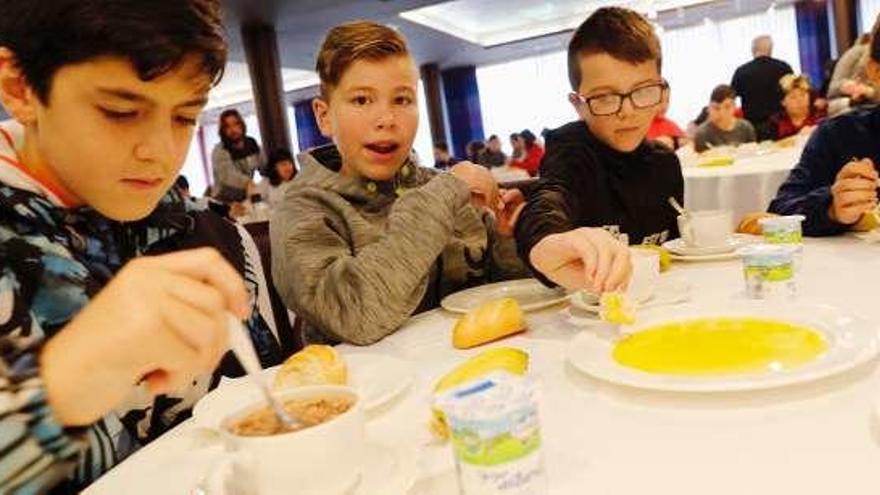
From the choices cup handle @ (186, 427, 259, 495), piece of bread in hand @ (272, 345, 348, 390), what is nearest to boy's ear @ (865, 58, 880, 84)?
piece of bread in hand @ (272, 345, 348, 390)

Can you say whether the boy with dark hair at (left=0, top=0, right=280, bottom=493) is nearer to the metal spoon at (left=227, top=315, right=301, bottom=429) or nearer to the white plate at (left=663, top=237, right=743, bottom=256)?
the metal spoon at (left=227, top=315, right=301, bottom=429)

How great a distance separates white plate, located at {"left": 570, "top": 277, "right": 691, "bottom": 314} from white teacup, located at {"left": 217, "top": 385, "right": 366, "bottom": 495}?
59 centimetres

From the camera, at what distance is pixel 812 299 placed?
3.34ft

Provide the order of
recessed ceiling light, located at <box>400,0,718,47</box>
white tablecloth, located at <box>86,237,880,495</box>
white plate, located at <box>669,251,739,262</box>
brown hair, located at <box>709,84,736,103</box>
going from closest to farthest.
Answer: white tablecloth, located at <box>86,237,880,495</box>
white plate, located at <box>669,251,739,262</box>
brown hair, located at <box>709,84,736,103</box>
recessed ceiling light, located at <box>400,0,718,47</box>

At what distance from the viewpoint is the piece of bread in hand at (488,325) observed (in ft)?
3.37

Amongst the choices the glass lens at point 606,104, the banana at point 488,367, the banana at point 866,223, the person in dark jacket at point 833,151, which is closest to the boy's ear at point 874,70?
the person in dark jacket at point 833,151

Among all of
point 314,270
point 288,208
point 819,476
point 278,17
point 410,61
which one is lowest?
point 819,476

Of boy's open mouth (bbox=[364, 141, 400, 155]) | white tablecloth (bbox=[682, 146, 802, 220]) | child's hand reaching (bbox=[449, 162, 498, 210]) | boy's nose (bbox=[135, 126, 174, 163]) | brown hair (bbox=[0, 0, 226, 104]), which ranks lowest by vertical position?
white tablecloth (bbox=[682, 146, 802, 220])

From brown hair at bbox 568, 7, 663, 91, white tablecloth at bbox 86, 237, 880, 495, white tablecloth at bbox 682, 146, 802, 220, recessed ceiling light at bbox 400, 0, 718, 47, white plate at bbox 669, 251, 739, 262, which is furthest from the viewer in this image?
recessed ceiling light at bbox 400, 0, 718, 47

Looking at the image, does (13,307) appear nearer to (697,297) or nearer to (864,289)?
(697,297)

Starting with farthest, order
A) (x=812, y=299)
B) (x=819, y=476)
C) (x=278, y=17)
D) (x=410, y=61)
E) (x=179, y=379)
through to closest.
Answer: (x=278, y=17) < (x=410, y=61) < (x=812, y=299) < (x=179, y=379) < (x=819, y=476)

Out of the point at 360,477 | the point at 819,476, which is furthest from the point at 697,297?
the point at 360,477

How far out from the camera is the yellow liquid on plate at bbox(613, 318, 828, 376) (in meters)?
0.74

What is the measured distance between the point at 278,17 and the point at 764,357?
326 inches
